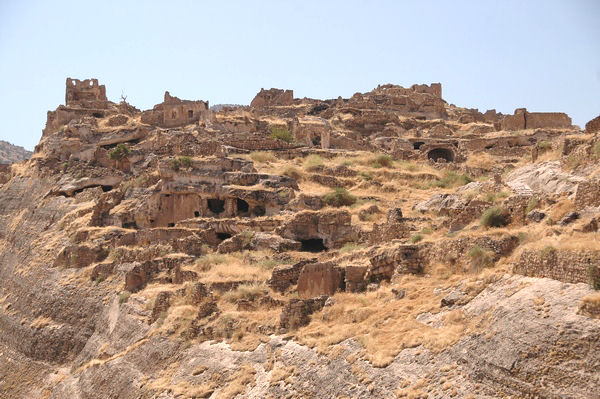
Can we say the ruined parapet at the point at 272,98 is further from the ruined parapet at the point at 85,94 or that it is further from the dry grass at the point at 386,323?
the dry grass at the point at 386,323

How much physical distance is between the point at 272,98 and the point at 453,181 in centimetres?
2569

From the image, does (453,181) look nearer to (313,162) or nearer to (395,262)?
(313,162)

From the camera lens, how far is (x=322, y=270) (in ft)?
65.2

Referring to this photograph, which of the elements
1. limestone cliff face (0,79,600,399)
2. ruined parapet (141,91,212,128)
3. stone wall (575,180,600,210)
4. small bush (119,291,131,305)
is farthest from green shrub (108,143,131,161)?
stone wall (575,180,600,210)

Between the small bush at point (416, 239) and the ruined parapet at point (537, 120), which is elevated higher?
the ruined parapet at point (537, 120)

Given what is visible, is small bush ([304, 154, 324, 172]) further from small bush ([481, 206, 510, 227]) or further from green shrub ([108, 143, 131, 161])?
small bush ([481, 206, 510, 227])

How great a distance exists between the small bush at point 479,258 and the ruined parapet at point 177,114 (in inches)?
1093

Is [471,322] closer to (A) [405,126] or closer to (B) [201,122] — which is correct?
(B) [201,122]

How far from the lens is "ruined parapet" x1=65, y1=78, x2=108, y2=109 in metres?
46.6

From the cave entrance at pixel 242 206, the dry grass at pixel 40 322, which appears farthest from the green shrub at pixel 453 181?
the dry grass at pixel 40 322

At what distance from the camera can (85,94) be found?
4806cm

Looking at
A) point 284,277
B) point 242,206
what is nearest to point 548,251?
point 284,277

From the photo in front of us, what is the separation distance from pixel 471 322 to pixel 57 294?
18281 mm

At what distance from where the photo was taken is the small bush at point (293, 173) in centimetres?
3174
